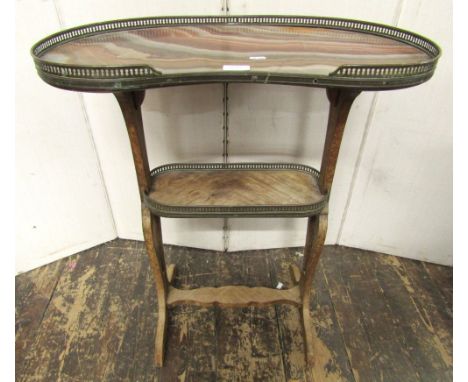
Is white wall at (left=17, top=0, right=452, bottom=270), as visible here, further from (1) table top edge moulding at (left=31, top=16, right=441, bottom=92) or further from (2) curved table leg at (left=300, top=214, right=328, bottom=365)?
(2) curved table leg at (left=300, top=214, right=328, bottom=365)

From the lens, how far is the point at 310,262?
1.44 m

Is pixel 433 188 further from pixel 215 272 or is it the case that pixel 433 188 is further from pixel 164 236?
pixel 164 236

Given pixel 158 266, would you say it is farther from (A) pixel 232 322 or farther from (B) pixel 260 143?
(B) pixel 260 143

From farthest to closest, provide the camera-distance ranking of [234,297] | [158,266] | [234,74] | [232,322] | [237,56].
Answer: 1. [232,322]
2. [234,297]
3. [158,266]
4. [237,56]
5. [234,74]

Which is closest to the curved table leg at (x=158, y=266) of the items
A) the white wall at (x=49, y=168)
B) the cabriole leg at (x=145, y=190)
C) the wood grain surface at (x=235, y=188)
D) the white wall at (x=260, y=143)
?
the cabriole leg at (x=145, y=190)

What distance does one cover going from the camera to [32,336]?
1.65m

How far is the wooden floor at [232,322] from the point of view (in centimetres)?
153

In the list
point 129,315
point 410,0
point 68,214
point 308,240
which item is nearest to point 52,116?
point 68,214

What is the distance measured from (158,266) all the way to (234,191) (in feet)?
1.48

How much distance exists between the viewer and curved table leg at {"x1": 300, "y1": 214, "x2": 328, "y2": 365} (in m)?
1.34

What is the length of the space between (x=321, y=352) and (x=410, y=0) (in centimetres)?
153

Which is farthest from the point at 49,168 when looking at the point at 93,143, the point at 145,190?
the point at 145,190

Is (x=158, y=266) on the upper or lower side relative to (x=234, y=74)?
lower

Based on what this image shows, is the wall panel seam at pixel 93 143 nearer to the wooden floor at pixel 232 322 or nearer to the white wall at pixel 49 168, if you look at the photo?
the white wall at pixel 49 168
